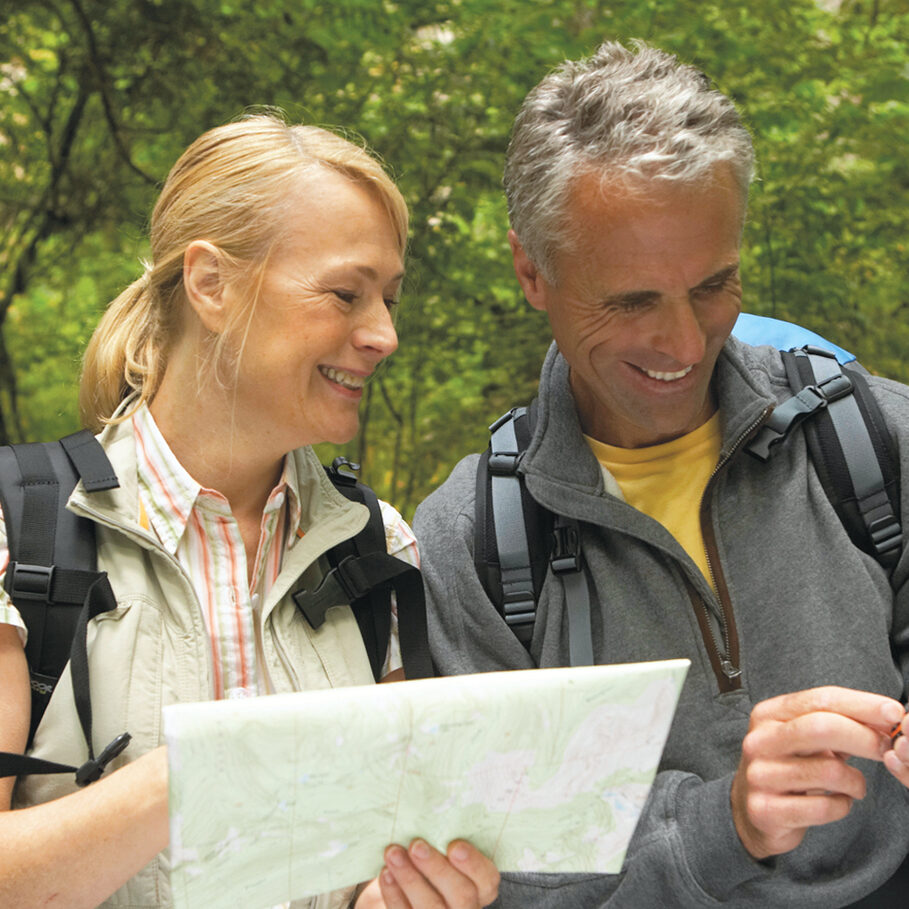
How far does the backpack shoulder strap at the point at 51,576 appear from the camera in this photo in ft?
5.51

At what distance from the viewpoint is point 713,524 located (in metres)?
2.11

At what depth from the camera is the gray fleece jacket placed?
1896 millimetres

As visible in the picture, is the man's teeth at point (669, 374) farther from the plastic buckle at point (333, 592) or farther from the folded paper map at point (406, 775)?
the folded paper map at point (406, 775)

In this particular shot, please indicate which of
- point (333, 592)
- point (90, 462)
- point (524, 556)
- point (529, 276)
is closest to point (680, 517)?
point (524, 556)

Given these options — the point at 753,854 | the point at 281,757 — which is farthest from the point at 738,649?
the point at 281,757

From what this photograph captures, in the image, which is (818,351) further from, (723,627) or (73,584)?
(73,584)

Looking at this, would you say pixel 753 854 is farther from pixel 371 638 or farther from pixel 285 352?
pixel 285 352

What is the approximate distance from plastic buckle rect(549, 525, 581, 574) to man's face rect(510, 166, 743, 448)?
0.28 meters

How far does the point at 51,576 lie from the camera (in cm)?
172

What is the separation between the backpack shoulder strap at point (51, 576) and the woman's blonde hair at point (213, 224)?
25 cm

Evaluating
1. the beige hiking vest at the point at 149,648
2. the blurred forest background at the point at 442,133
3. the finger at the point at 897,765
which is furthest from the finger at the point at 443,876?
the blurred forest background at the point at 442,133

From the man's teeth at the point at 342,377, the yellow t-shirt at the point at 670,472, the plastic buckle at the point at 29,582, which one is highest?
the man's teeth at the point at 342,377

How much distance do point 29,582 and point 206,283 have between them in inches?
25.5

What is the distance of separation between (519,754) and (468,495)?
2.76 feet
